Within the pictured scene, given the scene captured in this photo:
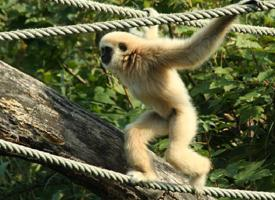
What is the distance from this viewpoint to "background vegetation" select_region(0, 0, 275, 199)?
22.7 ft

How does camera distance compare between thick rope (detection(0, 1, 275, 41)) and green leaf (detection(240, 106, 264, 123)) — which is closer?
thick rope (detection(0, 1, 275, 41))

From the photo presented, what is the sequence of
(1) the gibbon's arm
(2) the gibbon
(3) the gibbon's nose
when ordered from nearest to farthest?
Answer: 1. (1) the gibbon's arm
2. (2) the gibbon
3. (3) the gibbon's nose

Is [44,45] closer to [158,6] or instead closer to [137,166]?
[158,6]

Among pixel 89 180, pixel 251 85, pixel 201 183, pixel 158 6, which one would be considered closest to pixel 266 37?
pixel 251 85

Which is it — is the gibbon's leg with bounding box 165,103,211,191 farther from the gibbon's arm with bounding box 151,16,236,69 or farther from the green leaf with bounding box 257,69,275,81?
the green leaf with bounding box 257,69,275,81

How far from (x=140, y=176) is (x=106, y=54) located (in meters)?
1.31

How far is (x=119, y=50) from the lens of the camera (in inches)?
252

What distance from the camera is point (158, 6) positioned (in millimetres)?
7875

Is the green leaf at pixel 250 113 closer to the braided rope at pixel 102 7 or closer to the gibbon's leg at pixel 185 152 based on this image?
the gibbon's leg at pixel 185 152

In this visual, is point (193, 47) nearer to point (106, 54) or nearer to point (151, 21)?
point (151, 21)

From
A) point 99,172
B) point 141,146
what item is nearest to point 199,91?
point 141,146

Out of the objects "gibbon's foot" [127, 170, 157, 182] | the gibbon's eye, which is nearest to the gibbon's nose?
the gibbon's eye

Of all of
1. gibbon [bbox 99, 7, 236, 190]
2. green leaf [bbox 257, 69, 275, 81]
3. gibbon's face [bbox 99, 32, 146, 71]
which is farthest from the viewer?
green leaf [bbox 257, 69, 275, 81]

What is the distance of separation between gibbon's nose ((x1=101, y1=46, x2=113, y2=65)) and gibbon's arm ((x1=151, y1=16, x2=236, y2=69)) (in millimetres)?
476
